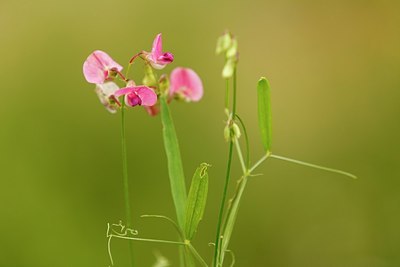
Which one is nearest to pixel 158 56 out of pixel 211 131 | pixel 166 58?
pixel 166 58

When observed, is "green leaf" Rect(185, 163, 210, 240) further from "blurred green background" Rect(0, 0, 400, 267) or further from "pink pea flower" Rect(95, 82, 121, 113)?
"blurred green background" Rect(0, 0, 400, 267)

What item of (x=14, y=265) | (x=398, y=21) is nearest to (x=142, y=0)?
(x=398, y=21)

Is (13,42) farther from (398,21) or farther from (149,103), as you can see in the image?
(149,103)

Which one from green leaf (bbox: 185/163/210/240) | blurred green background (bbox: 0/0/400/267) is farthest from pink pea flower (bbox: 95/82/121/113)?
blurred green background (bbox: 0/0/400/267)

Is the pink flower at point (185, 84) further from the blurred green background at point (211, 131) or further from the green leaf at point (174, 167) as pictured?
the blurred green background at point (211, 131)

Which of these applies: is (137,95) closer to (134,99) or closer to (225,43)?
(134,99)

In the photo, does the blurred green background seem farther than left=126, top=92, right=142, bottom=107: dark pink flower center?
Yes

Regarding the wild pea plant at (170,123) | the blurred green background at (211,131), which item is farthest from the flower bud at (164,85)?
the blurred green background at (211,131)

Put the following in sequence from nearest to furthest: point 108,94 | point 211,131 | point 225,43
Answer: point 225,43 → point 108,94 → point 211,131
